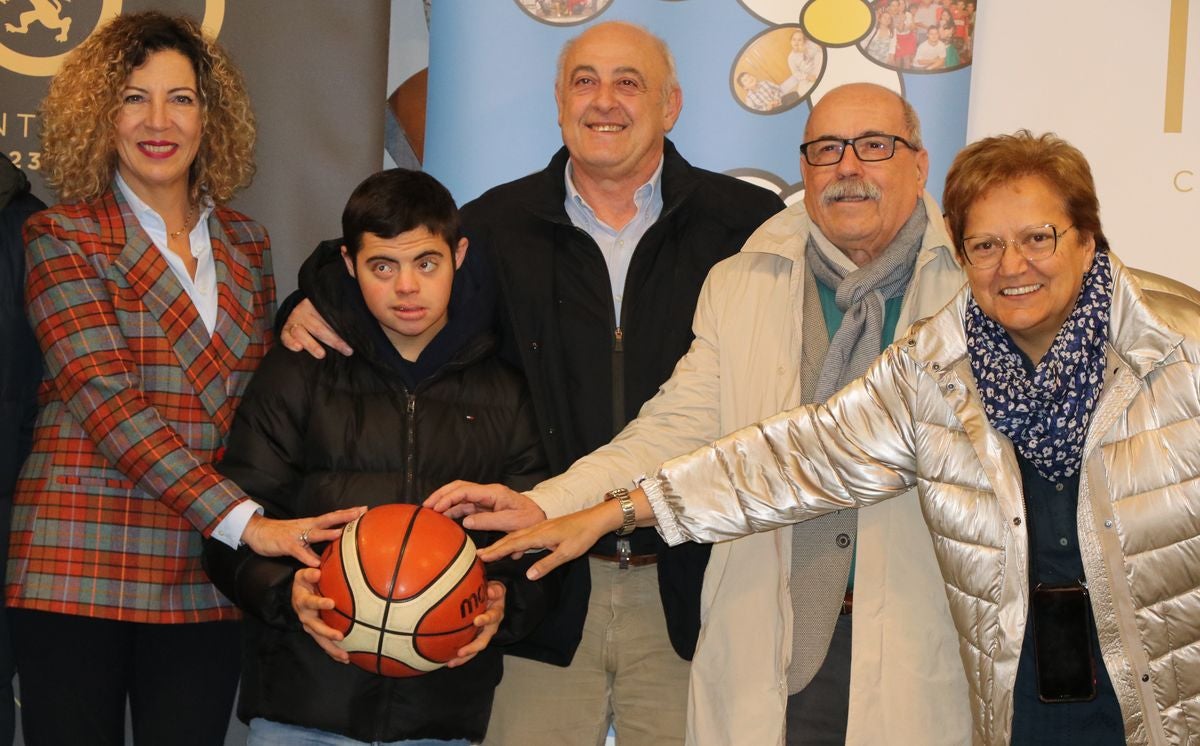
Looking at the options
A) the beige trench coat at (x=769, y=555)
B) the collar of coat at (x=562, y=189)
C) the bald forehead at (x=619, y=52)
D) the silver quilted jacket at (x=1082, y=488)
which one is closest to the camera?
the silver quilted jacket at (x=1082, y=488)

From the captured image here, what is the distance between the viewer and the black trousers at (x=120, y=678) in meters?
2.97

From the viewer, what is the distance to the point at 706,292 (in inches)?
130

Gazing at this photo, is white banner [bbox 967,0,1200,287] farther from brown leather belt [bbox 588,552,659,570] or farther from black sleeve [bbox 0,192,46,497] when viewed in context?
black sleeve [bbox 0,192,46,497]

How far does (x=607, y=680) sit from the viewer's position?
3.28m

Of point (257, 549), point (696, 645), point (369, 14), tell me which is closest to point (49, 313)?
point (257, 549)

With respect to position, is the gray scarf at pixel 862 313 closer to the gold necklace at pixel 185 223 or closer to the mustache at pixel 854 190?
the mustache at pixel 854 190

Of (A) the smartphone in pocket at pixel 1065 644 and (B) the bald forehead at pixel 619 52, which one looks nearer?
(A) the smartphone in pocket at pixel 1065 644

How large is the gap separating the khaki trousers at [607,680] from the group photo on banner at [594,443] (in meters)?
0.01

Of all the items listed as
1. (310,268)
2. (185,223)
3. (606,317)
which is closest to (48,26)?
(185,223)

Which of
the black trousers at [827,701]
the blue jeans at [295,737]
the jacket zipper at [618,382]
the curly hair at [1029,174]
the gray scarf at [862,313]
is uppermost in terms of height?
the curly hair at [1029,174]

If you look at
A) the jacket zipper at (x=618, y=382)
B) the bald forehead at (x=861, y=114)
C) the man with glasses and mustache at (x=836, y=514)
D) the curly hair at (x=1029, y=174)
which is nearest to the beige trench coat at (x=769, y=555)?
the man with glasses and mustache at (x=836, y=514)

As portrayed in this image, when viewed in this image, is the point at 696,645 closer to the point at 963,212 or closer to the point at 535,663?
the point at 535,663

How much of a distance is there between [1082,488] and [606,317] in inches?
55.2

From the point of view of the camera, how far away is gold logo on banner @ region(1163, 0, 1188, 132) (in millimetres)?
4109
